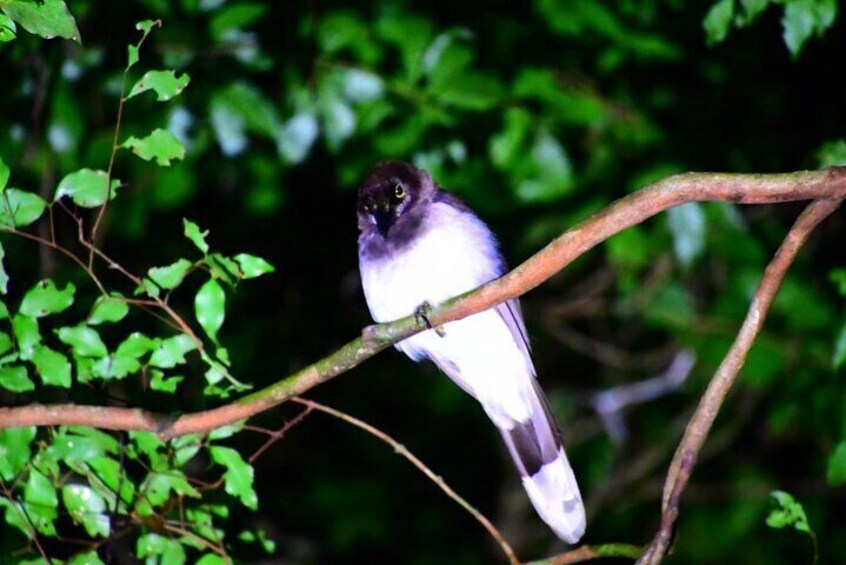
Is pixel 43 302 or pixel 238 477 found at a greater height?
pixel 43 302

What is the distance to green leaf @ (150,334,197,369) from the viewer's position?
3.28 metres

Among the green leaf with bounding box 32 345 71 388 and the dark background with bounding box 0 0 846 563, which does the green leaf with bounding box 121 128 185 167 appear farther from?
the dark background with bounding box 0 0 846 563

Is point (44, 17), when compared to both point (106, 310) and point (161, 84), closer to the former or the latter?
point (161, 84)

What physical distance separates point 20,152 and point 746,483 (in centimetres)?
627

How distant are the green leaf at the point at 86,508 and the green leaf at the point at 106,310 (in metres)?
0.53

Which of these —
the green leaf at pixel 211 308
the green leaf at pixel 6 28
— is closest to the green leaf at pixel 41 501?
the green leaf at pixel 211 308

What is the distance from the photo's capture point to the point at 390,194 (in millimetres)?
4637

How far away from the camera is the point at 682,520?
31.0 ft

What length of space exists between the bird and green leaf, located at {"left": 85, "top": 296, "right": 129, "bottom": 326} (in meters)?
1.26

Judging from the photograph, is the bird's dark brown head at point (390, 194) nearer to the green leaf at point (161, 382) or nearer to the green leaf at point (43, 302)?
the green leaf at point (161, 382)

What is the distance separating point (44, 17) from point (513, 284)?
4.49 ft

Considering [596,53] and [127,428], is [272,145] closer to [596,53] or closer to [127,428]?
[596,53]

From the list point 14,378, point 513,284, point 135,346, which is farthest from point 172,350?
point 513,284

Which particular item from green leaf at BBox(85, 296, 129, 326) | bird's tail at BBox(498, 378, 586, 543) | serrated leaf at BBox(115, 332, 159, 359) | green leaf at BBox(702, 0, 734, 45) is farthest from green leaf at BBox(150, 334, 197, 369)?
green leaf at BBox(702, 0, 734, 45)
